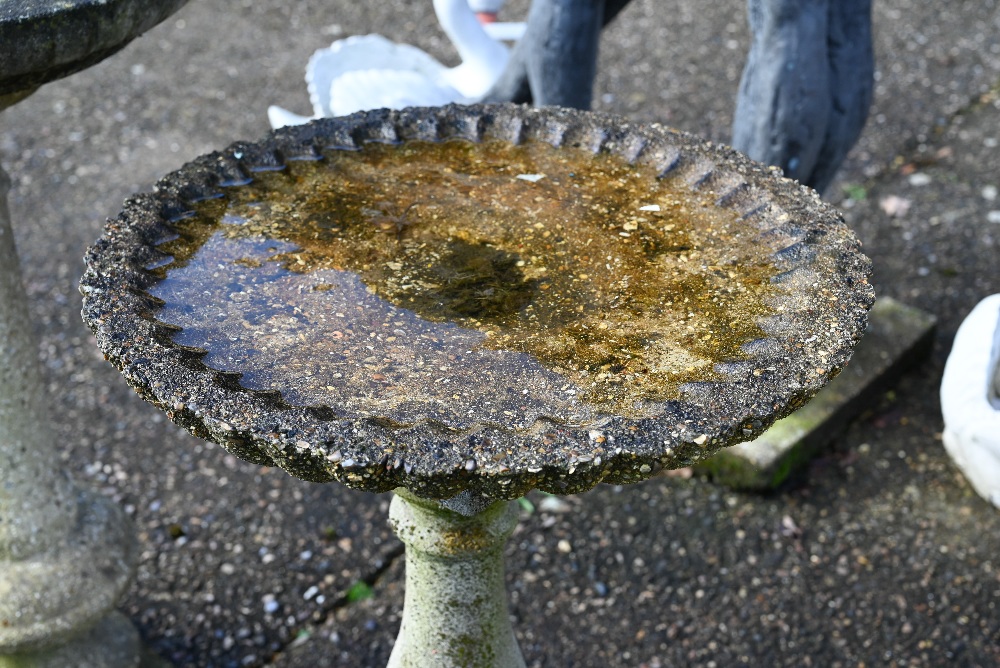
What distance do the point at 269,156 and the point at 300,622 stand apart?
124cm

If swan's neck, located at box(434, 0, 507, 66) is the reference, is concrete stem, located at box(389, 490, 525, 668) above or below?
below

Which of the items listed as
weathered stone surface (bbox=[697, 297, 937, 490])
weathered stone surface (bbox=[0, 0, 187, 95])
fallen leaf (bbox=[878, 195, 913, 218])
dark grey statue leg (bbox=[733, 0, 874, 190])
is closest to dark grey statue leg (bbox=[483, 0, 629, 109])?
dark grey statue leg (bbox=[733, 0, 874, 190])

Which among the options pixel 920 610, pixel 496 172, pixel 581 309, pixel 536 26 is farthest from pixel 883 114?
pixel 581 309

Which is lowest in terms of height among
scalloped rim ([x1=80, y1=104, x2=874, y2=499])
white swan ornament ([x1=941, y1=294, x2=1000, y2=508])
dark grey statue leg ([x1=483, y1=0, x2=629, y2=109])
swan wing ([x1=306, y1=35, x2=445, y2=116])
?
white swan ornament ([x1=941, y1=294, x2=1000, y2=508])

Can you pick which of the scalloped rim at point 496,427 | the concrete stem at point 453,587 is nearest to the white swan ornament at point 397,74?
the scalloped rim at point 496,427

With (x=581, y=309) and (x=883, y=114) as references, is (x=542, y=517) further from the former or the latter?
(x=883, y=114)

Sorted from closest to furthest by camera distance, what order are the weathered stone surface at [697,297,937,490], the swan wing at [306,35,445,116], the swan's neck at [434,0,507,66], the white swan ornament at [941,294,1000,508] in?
the white swan ornament at [941,294,1000,508]
the weathered stone surface at [697,297,937,490]
the swan wing at [306,35,445,116]
the swan's neck at [434,0,507,66]

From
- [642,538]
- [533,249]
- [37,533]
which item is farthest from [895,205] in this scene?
[37,533]

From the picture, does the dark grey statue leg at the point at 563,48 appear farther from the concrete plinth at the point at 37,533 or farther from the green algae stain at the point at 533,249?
the concrete plinth at the point at 37,533

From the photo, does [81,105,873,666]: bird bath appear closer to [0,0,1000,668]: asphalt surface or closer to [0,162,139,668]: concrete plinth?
[0,162,139,668]: concrete plinth

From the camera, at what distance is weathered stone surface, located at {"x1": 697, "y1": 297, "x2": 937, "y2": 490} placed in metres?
2.91

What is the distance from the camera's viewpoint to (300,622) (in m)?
2.66

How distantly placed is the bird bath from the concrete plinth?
580 millimetres

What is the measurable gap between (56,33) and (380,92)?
155 cm
